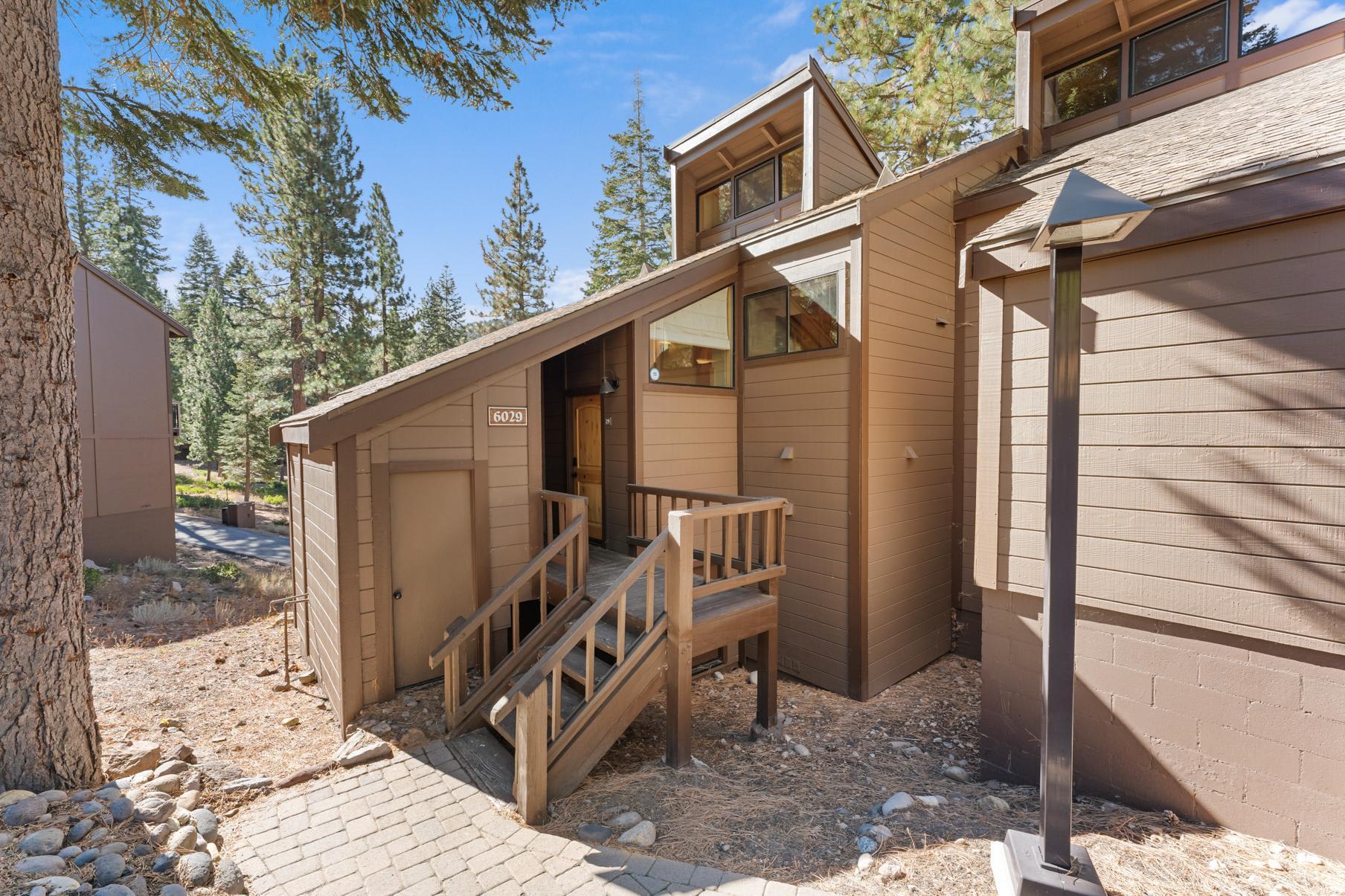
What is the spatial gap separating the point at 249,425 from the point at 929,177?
25.6 m

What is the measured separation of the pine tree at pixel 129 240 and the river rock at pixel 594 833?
33.0 metres

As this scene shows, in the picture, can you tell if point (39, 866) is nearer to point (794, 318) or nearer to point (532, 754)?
point (532, 754)

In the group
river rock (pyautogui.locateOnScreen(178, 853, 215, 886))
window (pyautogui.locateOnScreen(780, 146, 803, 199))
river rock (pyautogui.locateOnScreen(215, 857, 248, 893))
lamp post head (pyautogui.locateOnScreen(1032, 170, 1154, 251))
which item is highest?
window (pyautogui.locateOnScreen(780, 146, 803, 199))

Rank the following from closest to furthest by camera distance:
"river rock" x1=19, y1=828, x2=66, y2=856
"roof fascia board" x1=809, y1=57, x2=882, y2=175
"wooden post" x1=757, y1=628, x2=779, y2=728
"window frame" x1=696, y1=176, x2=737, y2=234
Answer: "river rock" x1=19, y1=828, x2=66, y2=856 < "wooden post" x1=757, y1=628, x2=779, y2=728 < "roof fascia board" x1=809, y1=57, x2=882, y2=175 < "window frame" x1=696, y1=176, x2=737, y2=234

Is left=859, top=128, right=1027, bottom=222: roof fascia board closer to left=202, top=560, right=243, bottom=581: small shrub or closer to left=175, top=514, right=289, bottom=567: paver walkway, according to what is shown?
left=202, top=560, right=243, bottom=581: small shrub

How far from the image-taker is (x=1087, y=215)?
2.06 metres

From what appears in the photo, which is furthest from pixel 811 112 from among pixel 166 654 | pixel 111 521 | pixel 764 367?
pixel 111 521

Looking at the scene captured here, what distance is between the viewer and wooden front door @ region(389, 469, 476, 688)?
16.4 feet

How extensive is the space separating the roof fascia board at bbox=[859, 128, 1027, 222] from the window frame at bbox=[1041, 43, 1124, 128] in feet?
2.06

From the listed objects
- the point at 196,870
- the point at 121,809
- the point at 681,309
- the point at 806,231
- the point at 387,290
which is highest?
the point at 387,290

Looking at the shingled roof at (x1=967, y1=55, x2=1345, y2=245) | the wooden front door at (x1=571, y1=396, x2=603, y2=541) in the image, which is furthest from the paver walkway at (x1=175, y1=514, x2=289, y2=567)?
the shingled roof at (x1=967, y1=55, x2=1345, y2=245)

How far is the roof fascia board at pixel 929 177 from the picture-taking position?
5676 millimetres

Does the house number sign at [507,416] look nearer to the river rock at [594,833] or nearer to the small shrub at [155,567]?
the river rock at [594,833]

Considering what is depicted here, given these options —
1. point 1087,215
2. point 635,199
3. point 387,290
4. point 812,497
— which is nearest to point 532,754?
point 1087,215
